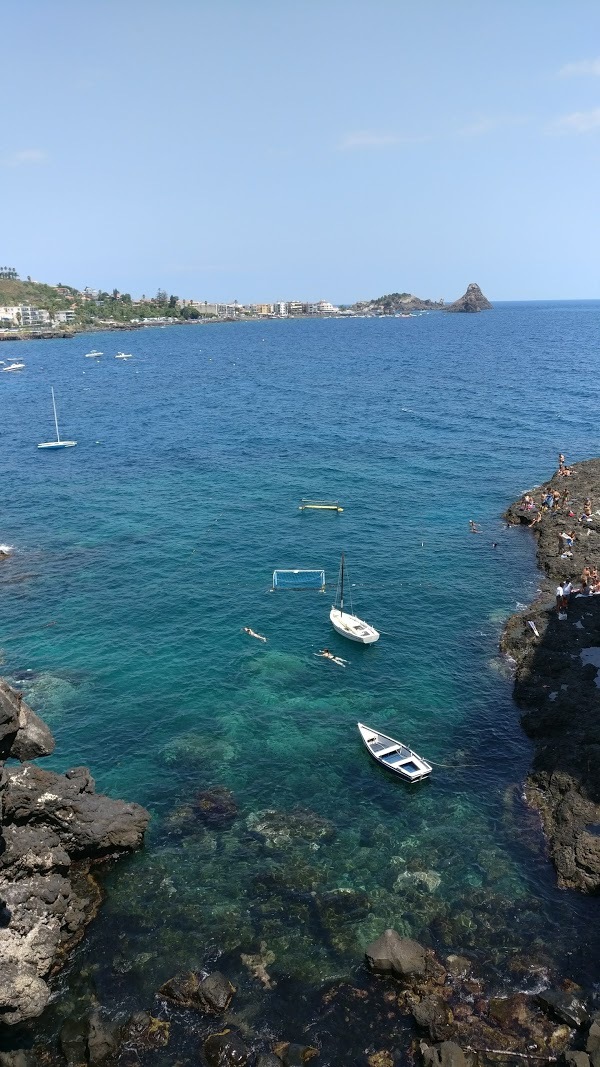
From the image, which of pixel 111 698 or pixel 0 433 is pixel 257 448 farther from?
pixel 111 698

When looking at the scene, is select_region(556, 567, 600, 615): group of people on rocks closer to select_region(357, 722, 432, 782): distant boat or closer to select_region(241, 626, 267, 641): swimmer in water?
select_region(357, 722, 432, 782): distant boat

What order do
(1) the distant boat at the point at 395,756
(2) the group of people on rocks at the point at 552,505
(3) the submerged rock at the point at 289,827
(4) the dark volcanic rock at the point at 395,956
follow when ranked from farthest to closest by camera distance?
(2) the group of people on rocks at the point at 552,505, (1) the distant boat at the point at 395,756, (3) the submerged rock at the point at 289,827, (4) the dark volcanic rock at the point at 395,956

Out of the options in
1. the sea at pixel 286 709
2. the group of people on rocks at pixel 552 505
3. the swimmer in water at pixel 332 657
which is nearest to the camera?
the sea at pixel 286 709

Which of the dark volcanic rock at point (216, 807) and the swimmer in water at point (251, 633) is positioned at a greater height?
the swimmer in water at point (251, 633)

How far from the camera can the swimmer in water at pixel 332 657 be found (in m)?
56.4

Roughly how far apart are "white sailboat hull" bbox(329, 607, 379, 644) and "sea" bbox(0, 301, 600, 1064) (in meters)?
0.98

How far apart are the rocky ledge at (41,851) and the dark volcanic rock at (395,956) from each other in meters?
14.7

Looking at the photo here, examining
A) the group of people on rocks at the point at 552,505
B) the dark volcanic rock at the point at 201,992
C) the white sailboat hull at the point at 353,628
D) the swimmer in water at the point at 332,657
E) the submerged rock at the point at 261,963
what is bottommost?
the submerged rock at the point at 261,963

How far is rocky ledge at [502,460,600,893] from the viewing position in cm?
3834

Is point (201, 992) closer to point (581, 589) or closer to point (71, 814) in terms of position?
point (71, 814)

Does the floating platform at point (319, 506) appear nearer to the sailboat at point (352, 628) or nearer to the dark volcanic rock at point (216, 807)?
the sailboat at point (352, 628)

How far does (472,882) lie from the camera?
119 ft

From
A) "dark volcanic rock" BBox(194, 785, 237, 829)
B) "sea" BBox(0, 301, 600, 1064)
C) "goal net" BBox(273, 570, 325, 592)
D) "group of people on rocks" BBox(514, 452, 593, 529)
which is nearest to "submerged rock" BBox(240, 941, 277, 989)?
"sea" BBox(0, 301, 600, 1064)

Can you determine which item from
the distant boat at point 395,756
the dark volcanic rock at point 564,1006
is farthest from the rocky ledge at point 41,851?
the dark volcanic rock at point 564,1006
